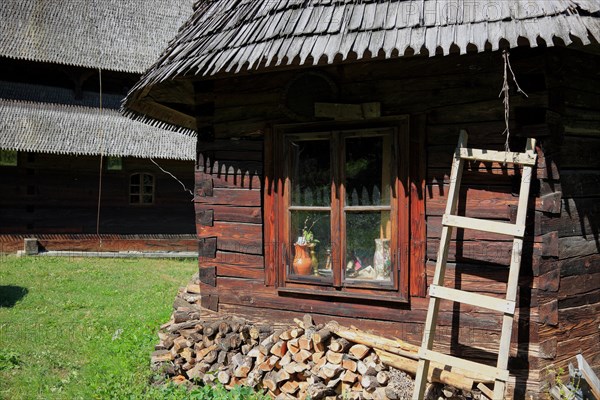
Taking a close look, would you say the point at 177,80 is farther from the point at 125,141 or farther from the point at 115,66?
the point at 115,66

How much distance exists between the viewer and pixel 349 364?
448 centimetres

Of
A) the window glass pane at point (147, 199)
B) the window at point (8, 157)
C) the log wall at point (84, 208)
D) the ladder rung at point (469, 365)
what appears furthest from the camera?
the window glass pane at point (147, 199)

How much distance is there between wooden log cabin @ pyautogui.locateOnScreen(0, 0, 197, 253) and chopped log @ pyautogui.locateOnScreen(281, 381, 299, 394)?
1073 centimetres

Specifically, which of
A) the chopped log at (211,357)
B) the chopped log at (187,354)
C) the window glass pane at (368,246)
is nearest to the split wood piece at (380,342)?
the window glass pane at (368,246)

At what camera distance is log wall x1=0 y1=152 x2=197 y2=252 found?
14.8 metres

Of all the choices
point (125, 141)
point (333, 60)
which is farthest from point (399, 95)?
point (125, 141)

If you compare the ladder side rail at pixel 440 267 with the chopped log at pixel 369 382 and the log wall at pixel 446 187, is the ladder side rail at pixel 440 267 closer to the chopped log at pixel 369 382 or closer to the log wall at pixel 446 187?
the log wall at pixel 446 187

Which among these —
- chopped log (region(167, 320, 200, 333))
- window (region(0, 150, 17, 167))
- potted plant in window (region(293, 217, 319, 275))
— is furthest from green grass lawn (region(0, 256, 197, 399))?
window (region(0, 150, 17, 167))

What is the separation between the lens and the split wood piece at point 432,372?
4250 millimetres

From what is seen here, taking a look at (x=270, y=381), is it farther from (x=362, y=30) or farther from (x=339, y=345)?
(x=362, y=30)

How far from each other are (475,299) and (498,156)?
3.50ft

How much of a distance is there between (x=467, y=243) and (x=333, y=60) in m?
1.79

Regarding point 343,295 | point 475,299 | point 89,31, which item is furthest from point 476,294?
point 89,31

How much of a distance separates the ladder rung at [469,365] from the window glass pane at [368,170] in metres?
1.33
